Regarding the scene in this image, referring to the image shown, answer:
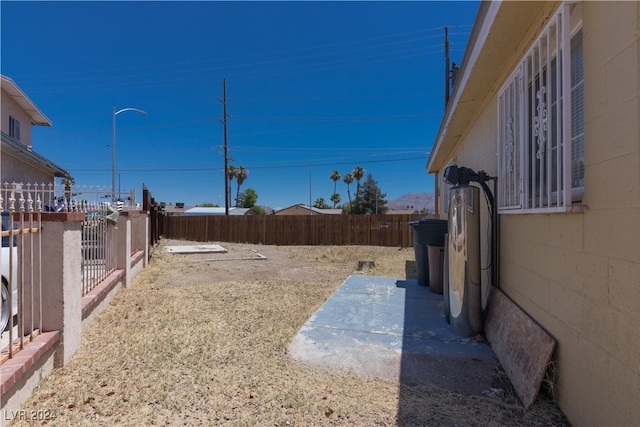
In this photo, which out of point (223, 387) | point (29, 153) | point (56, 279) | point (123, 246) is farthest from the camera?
point (29, 153)

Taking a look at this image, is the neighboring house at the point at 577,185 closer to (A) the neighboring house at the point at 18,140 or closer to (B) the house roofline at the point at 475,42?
(B) the house roofline at the point at 475,42

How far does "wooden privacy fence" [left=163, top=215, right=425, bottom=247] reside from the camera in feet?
57.3

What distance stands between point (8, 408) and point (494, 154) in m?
4.92

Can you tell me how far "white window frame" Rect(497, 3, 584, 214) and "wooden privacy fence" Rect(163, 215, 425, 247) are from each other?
13.6m

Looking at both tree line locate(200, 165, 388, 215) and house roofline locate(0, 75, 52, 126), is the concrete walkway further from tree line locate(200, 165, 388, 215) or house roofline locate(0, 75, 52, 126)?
tree line locate(200, 165, 388, 215)

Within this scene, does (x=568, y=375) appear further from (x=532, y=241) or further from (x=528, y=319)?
(x=532, y=241)

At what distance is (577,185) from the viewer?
2363 mm

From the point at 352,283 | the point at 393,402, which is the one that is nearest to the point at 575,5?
the point at 393,402

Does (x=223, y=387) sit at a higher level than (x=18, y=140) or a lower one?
lower

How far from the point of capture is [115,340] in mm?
3707

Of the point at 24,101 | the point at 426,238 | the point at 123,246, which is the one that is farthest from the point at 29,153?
the point at 426,238

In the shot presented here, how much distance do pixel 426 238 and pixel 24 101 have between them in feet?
54.9

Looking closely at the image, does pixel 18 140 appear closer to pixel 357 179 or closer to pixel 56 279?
pixel 56 279

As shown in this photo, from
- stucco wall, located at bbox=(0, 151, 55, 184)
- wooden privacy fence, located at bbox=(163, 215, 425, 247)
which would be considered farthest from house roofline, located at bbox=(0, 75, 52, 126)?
wooden privacy fence, located at bbox=(163, 215, 425, 247)
